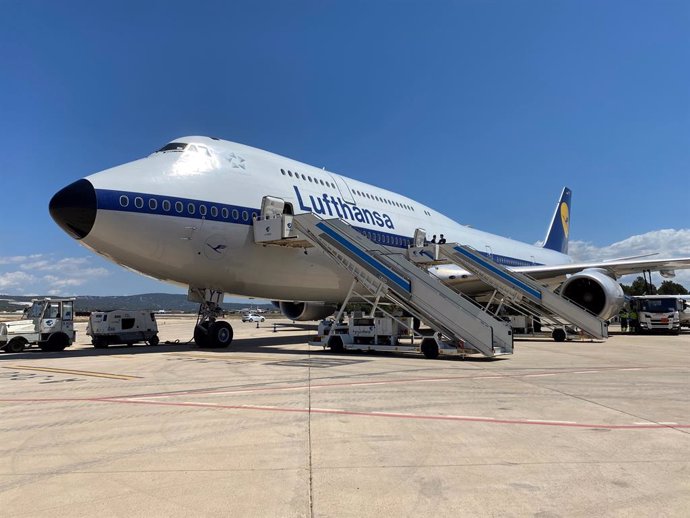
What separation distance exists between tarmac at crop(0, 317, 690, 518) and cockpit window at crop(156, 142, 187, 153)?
6.97 meters

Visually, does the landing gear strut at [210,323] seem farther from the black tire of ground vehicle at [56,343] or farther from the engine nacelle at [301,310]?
the engine nacelle at [301,310]

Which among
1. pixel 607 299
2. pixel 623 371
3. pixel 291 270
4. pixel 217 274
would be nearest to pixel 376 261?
pixel 291 270

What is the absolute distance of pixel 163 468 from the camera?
12.7ft

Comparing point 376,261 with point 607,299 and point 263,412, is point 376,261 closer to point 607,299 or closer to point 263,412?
point 263,412

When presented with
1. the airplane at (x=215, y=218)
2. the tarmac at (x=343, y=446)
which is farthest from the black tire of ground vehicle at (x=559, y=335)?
the tarmac at (x=343, y=446)

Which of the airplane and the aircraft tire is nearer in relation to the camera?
the airplane

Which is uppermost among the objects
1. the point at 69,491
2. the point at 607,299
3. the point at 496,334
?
the point at 607,299

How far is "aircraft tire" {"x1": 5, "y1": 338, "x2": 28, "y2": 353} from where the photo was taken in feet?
51.1

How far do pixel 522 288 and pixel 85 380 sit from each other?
14653 mm

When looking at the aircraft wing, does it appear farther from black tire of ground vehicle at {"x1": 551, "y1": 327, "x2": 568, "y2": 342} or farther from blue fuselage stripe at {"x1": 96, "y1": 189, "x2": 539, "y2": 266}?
blue fuselage stripe at {"x1": 96, "y1": 189, "x2": 539, "y2": 266}

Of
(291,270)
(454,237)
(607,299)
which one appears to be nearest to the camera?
(291,270)

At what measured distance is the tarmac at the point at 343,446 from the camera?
3.21m

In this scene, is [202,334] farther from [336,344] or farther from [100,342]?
[100,342]

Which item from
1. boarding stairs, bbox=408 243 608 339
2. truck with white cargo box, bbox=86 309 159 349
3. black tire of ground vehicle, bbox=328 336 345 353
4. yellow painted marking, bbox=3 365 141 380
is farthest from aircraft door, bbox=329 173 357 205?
yellow painted marking, bbox=3 365 141 380
